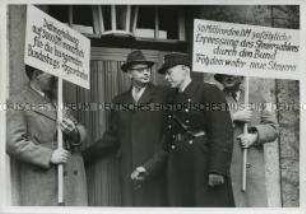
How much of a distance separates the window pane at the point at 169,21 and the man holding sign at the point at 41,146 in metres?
1.01

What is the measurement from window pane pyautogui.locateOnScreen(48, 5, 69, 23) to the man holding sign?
0.48 m

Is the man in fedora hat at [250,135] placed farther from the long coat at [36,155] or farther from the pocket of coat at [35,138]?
the pocket of coat at [35,138]

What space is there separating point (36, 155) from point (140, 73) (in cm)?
109

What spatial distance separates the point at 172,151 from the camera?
5.37 m

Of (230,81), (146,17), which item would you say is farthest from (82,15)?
(230,81)

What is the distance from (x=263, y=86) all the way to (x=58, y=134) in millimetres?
1750

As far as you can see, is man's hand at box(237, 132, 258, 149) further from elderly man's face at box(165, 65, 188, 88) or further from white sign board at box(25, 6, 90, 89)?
white sign board at box(25, 6, 90, 89)

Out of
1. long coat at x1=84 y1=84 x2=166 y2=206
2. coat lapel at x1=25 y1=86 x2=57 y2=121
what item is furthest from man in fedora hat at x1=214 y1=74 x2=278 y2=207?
coat lapel at x1=25 y1=86 x2=57 y2=121

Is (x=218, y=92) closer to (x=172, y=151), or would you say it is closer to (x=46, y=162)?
(x=172, y=151)

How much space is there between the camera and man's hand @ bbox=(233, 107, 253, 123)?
544cm

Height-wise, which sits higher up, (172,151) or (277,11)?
(277,11)

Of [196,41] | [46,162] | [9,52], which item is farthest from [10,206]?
[196,41]

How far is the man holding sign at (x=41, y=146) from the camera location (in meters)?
5.32

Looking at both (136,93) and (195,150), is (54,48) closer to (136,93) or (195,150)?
(136,93)
